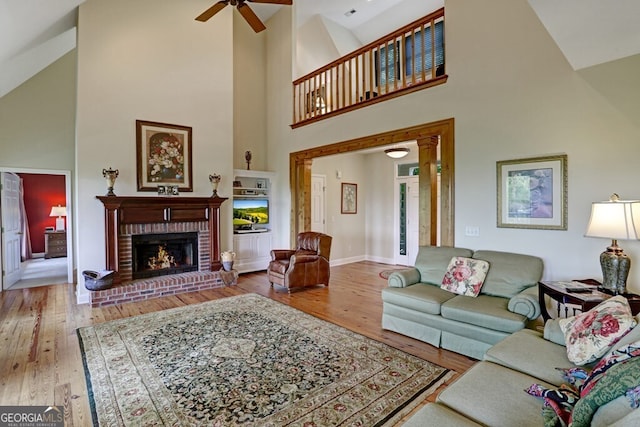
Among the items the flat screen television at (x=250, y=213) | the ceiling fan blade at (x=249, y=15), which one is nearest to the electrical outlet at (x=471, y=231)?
the ceiling fan blade at (x=249, y=15)

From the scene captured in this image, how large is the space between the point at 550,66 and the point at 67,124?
25.2 ft

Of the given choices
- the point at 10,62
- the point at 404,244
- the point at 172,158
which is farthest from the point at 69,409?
the point at 404,244

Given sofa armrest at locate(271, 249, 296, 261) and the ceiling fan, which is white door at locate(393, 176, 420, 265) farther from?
the ceiling fan

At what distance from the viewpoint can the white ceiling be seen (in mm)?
2158

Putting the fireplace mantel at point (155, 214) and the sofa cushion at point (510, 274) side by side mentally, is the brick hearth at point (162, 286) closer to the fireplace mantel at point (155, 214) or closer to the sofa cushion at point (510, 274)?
the fireplace mantel at point (155, 214)

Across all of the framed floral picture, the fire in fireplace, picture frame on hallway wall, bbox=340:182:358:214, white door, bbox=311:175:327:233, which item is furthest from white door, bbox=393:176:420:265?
the framed floral picture

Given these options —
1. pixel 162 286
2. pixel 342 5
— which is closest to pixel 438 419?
pixel 162 286

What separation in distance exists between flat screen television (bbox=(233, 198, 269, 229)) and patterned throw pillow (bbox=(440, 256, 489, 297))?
4457mm

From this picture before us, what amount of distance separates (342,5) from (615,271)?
6876 mm

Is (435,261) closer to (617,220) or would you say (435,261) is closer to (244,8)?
(617,220)

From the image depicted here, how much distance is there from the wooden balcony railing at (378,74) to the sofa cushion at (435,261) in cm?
222

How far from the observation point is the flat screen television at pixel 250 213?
265 inches

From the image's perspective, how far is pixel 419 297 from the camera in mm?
3271

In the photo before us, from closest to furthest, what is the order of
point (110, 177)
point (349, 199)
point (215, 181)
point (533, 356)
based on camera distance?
point (533, 356), point (110, 177), point (215, 181), point (349, 199)
